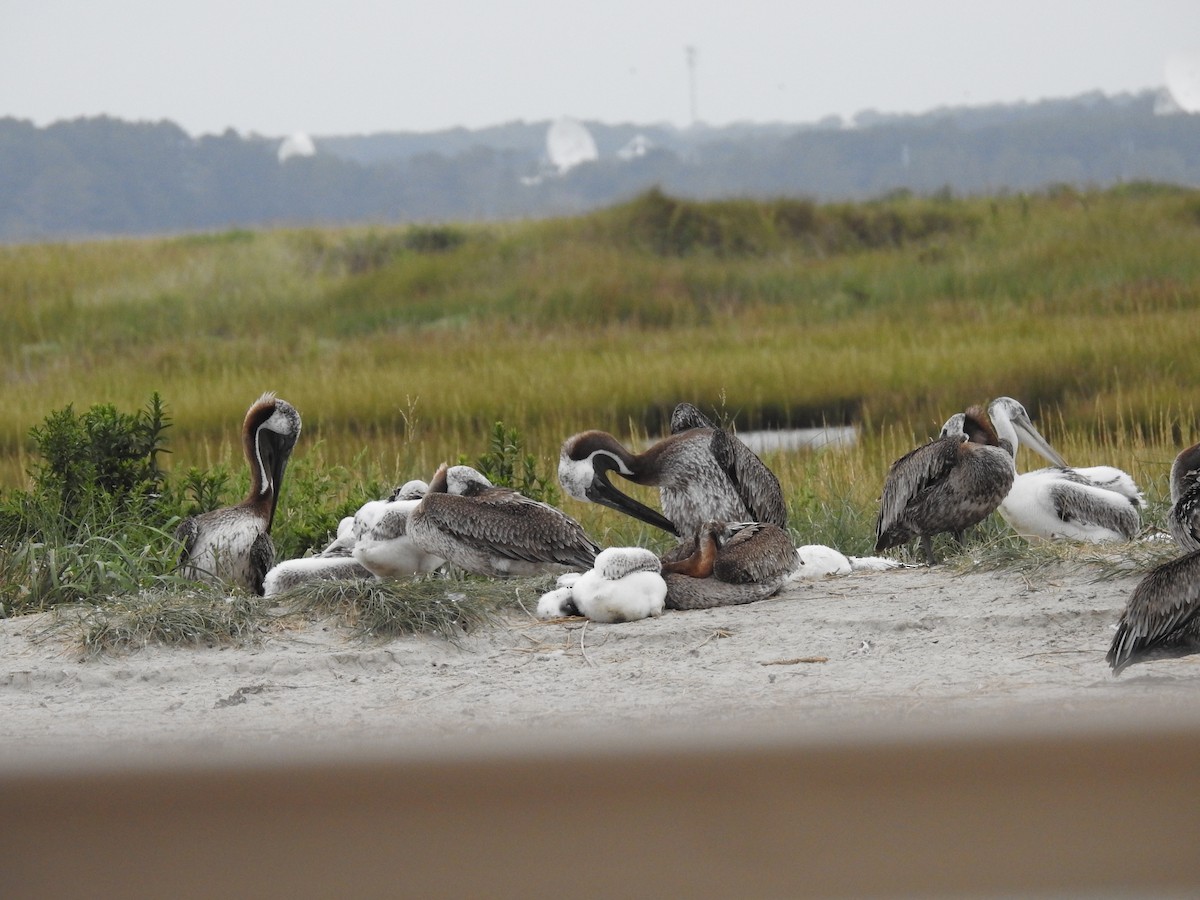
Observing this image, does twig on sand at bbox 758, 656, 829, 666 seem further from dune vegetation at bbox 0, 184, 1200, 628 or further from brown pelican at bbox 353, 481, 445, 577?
dune vegetation at bbox 0, 184, 1200, 628

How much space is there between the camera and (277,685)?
5051 mm

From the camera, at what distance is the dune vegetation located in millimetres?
10969

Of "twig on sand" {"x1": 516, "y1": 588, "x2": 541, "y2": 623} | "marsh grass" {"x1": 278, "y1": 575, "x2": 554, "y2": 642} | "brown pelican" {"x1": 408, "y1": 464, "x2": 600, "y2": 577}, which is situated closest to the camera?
"marsh grass" {"x1": 278, "y1": 575, "x2": 554, "y2": 642}

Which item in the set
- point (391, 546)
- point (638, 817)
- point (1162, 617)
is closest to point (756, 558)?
point (391, 546)

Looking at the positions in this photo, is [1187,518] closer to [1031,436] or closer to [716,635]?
[716,635]

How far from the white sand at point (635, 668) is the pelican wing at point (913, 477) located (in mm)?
738

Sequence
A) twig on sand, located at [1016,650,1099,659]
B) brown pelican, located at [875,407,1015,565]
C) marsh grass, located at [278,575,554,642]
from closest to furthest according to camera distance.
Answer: twig on sand, located at [1016,650,1099,659], marsh grass, located at [278,575,554,642], brown pelican, located at [875,407,1015,565]

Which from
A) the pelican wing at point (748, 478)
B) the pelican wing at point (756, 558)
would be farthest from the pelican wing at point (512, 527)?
the pelican wing at point (748, 478)

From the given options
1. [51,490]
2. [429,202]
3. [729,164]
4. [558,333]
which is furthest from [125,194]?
[51,490]

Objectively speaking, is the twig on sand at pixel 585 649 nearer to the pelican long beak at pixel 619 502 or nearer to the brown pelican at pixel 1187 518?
the pelican long beak at pixel 619 502

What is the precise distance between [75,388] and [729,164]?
9775cm

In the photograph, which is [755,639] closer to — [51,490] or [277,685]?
[277,685]

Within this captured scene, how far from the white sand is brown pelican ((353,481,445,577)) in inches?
28.0

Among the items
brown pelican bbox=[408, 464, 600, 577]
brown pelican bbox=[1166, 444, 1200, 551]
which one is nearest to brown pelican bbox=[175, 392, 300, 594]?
brown pelican bbox=[408, 464, 600, 577]
